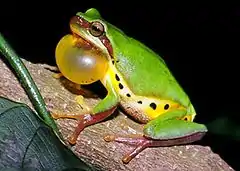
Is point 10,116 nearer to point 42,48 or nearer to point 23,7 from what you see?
point 42,48

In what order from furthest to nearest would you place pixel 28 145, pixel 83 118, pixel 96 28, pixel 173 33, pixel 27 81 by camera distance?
pixel 173 33 → pixel 96 28 → pixel 83 118 → pixel 27 81 → pixel 28 145

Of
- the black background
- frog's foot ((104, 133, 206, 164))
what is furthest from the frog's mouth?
the black background

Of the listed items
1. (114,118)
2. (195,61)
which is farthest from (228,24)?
(114,118)

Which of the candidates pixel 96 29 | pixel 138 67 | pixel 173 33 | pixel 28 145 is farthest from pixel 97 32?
pixel 173 33

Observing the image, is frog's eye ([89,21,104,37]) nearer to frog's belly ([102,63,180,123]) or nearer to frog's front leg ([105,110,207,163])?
frog's belly ([102,63,180,123])

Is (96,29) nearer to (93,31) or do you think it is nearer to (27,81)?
(93,31)

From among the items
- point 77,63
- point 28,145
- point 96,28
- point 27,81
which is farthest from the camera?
point 96,28
